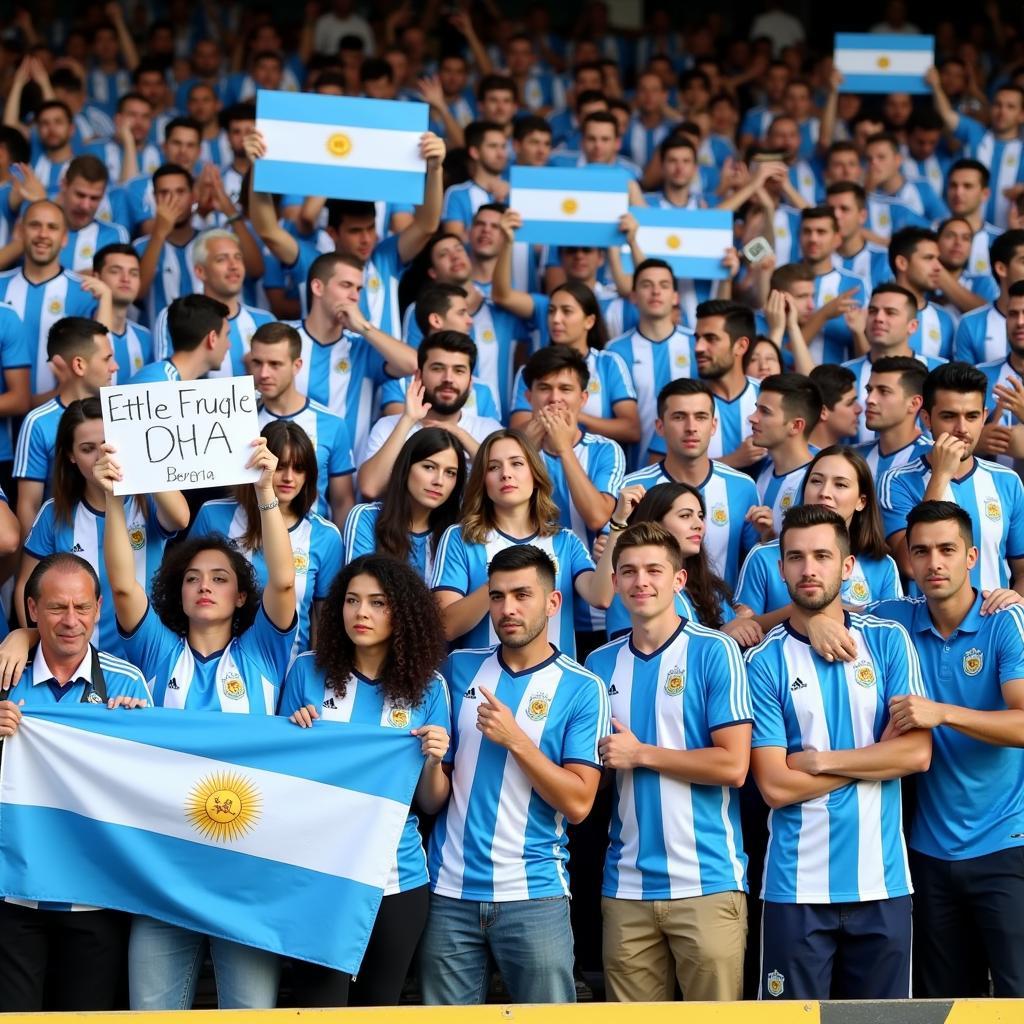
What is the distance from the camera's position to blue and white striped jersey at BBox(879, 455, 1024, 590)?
697 centimetres

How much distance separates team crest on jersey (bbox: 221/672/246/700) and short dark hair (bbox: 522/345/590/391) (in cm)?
244

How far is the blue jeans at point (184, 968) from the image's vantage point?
5.47 m

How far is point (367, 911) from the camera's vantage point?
5.48m

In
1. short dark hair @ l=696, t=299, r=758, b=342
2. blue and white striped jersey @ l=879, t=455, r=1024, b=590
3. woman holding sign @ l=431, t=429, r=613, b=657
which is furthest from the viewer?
short dark hair @ l=696, t=299, r=758, b=342

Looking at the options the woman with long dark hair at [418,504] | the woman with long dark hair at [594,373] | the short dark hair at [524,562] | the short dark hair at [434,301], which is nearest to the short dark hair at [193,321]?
the short dark hair at [434,301]

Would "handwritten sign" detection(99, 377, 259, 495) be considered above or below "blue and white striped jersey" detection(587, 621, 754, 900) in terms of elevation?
above

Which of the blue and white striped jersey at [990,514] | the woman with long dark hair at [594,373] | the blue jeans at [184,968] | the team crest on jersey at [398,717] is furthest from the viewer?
the woman with long dark hair at [594,373]

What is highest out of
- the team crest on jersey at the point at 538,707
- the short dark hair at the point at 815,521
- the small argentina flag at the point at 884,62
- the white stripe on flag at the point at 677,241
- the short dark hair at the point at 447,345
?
the small argentina flag at the point at 884,62

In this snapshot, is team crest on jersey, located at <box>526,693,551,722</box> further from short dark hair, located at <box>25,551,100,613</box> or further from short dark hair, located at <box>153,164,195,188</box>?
short dark hair, located at <box>153,164,195,188</box>

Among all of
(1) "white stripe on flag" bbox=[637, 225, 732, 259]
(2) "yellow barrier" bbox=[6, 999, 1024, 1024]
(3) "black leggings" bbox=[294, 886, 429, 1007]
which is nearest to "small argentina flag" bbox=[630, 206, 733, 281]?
(1) "white stripe on flag" bbox=[637, 225, 732, 259]

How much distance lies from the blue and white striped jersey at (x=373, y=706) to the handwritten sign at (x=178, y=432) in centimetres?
80

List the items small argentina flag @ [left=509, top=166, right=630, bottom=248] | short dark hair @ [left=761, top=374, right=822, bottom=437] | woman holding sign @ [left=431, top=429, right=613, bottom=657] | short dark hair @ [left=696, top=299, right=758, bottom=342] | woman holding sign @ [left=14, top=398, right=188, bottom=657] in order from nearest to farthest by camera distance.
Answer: woman holding sign @ [left=431, top=429, right=613, bottom=657], woman holding sign @ [left=14, top=398, right=188, bottom=657], short dark hair @ [left=761, top=374, right=822, bottom=437], short dark hair @ [left=696, top=299, right=758, bottom=342], small argentina flag @ [left=509, top=166, right=630, bottom=248]

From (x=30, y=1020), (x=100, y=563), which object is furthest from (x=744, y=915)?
(x=100, y=563)

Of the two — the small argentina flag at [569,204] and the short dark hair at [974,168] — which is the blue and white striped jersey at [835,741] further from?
the short dark hair at [974,168]
